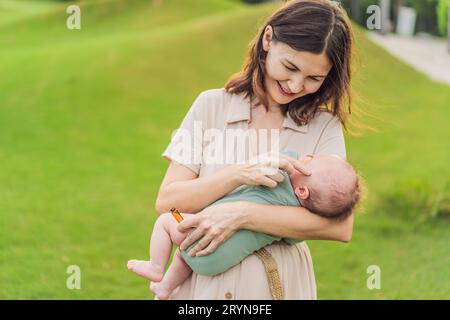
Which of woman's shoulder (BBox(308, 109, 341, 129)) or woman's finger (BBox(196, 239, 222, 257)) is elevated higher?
woman's shoulder (BBox(308, 109, 341, 129))

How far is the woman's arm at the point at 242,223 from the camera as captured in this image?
169 cm

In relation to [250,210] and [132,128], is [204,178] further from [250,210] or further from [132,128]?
[132,128]

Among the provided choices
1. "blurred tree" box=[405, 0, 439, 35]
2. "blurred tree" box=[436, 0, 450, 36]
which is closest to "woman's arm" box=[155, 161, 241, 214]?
"blurred tree" box=[436, 0, 450, 36]

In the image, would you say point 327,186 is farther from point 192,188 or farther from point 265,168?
point 192,188

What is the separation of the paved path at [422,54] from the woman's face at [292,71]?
642 centimetres

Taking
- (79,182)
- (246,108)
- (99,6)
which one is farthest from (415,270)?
(99,6)

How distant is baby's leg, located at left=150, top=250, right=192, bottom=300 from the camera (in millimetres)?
1819

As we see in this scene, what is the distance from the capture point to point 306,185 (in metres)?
1.74

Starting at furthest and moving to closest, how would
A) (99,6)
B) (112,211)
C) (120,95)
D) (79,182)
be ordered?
(99,6) → (120,95) → (79,182) → (112,211)

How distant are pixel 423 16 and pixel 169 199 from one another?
6.43 metres

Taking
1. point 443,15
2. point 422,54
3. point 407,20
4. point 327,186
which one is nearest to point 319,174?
point 327,186

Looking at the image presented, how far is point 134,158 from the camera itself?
19.3 ft

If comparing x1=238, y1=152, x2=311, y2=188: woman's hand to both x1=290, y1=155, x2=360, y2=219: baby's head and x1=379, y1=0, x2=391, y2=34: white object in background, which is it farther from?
x1=379, y1=0, x2=391, y2=34: white object in background

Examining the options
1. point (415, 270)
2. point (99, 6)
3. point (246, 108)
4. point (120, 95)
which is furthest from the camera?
point (99, 6)
